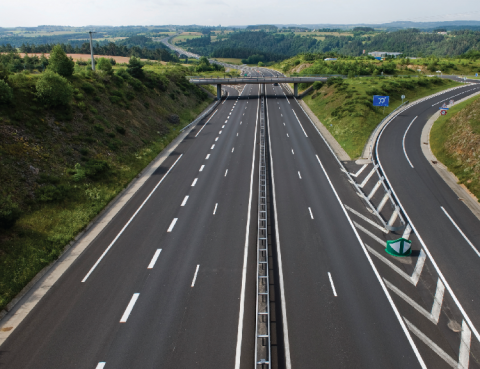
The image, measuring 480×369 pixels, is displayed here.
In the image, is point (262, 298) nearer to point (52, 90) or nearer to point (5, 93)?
point (5, 93)

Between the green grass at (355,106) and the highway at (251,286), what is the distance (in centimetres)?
1437

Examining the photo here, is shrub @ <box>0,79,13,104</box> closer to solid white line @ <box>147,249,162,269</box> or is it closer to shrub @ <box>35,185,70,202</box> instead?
shrub @ <box>35,185,70,202</box>

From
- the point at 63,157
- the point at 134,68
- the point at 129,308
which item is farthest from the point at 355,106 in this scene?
the point at 129,308

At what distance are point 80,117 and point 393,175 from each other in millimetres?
36769

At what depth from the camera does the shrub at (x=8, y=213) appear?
845 inches

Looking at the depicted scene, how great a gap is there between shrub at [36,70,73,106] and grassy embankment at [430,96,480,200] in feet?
143

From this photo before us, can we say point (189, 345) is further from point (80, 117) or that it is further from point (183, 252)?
point (80, 117)

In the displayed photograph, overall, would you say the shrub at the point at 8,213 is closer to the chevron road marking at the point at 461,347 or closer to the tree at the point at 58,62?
the chevron road marking at the point at 461,347

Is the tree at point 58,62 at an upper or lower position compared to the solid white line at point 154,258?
upper

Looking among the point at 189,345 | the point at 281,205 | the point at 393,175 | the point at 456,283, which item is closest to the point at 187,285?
the point at 189,345

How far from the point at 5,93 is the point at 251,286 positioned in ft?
104

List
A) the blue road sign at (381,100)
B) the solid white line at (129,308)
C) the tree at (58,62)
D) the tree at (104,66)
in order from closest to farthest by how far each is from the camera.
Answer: the solid white line at (129,308) < the tree at (58,62) < the tree at (104,66) < the blue road sign at (381,100)

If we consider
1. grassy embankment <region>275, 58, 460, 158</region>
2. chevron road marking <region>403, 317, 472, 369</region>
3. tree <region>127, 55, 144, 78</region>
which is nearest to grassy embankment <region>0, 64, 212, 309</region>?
tree <region>127, 55, 144, 78</region>

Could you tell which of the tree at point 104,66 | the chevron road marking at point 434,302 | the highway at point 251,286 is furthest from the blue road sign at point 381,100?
the tree at point 104,66
